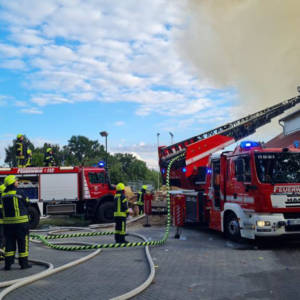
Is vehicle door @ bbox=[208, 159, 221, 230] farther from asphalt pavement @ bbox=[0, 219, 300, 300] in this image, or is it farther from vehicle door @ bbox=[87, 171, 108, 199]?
vehicle door @ bbox=[87, 171, 108, 199]

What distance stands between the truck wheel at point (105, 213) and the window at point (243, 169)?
24.4 feet

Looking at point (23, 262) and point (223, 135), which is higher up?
point (223, 135)

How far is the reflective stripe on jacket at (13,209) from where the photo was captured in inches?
265

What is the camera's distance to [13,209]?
22.1 ft

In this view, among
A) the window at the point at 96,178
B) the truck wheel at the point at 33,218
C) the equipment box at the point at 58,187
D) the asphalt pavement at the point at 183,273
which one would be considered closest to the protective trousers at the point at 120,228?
the asphalt pavement at the point at 183,273

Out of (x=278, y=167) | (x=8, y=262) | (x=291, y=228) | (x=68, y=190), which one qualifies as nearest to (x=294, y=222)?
(x=291, y=228)

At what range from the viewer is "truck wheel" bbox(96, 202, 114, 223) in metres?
15.2

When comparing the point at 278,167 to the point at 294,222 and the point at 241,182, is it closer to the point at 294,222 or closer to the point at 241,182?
the point at 241,182

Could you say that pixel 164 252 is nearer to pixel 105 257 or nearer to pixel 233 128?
pixel 105 257

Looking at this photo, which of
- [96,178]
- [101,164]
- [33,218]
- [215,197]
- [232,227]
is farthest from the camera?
[101,164]

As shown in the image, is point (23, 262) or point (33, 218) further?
point (33, 218)

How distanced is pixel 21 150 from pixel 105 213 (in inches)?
164

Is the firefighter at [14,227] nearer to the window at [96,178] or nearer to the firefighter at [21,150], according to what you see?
the firefighter at [21,150]

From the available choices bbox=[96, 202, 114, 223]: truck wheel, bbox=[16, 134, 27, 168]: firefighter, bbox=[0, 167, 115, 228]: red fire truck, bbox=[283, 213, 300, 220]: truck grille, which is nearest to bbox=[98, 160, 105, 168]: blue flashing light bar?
bbox=[0, 167, 115, 228]: red fire truck
